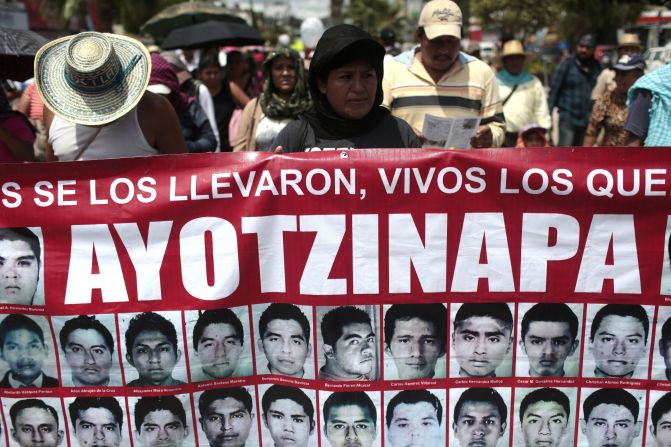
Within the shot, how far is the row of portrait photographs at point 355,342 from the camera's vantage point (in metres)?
2.71

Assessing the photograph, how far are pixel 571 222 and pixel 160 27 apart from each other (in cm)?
820

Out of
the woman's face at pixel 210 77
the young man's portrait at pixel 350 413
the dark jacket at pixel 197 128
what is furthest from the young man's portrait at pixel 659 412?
the woman's face at pixel 210 77

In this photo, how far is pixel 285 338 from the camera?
274 centimetres

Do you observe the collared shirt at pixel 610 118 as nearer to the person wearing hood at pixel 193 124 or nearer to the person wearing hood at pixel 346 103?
the person wearing hood at pixel 193 124

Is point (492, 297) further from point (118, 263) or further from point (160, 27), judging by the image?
point (160, 27)

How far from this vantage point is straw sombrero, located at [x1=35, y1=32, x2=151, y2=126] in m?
2.95

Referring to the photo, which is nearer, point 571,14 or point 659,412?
point 659,412

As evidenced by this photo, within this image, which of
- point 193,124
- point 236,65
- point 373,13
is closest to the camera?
point 193,124

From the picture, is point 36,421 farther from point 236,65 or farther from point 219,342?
point 236,65

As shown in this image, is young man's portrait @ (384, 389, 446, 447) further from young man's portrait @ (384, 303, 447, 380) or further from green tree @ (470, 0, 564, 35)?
green tree @ (470, 0, 564, 35)

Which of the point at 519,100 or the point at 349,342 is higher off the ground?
the point at 519,100

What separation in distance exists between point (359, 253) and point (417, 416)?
2.11ft

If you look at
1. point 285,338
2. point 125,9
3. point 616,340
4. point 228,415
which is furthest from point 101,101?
point 125,9

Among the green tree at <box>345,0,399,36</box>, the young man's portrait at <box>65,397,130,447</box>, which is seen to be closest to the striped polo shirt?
the young man's portrait at <box>65,397,130,447</box>
